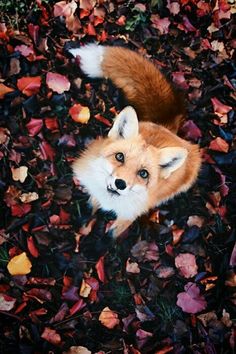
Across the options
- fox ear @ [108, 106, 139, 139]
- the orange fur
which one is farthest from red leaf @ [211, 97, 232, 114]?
fox ear @ [108, 106, 139, 139]

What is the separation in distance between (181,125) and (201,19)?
1.52 meters

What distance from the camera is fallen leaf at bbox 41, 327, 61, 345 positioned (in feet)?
7.62

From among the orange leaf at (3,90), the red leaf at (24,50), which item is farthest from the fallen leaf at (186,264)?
the red leaf at (24,50)

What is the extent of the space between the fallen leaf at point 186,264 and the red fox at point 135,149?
1.44ft

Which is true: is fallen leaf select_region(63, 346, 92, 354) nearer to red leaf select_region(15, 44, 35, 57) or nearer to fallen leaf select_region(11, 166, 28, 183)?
fallen leaf select_region(11, 166, 28, 183)

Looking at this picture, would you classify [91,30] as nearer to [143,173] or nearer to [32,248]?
[143,173]

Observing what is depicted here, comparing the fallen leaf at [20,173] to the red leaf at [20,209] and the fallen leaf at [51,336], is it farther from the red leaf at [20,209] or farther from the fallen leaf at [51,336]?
the fallen leaf at [51,336]

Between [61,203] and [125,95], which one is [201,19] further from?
[61,203]

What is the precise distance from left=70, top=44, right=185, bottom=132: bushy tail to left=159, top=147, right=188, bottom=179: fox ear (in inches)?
23.1

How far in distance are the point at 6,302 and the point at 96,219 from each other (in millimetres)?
892

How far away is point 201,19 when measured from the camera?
4.04 m

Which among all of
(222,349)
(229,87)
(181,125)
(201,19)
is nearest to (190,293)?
(222,349)

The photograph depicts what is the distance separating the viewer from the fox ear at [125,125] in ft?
7.92

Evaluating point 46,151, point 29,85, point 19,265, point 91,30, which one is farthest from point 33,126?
point 91,30
